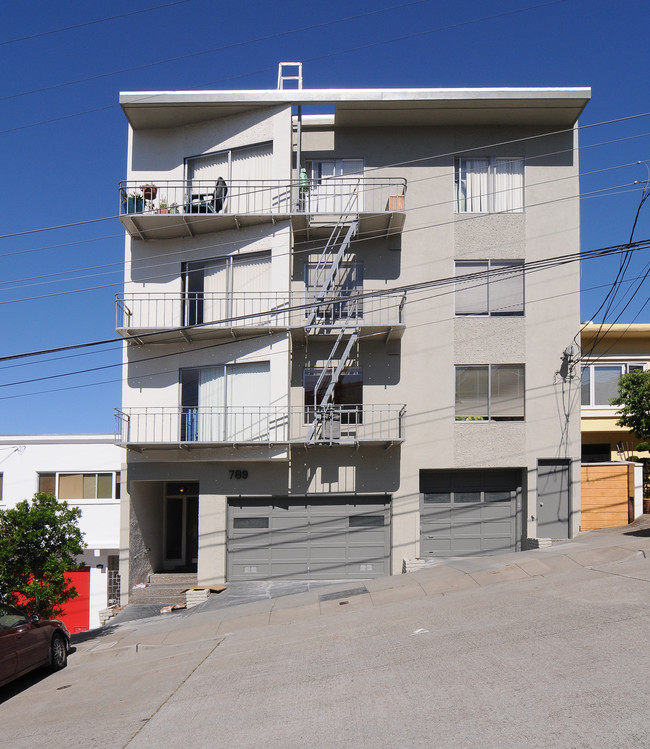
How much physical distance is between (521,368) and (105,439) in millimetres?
16798

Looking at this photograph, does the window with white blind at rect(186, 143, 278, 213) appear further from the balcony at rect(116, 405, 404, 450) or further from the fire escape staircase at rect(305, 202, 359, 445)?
the balcony at rect(116, 405, 404, 450)

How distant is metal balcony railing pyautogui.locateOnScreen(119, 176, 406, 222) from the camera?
1972 cm

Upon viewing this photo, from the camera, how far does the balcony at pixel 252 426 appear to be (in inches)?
750

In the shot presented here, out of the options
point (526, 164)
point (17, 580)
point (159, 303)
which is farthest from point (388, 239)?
point (17, 580)

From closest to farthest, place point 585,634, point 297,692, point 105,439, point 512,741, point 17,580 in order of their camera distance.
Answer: point 512,741 → point 297,692 → point 585,634 → point 17,580 → point 105,439

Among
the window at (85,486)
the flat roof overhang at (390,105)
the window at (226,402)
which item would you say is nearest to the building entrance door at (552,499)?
the window at (226,402)

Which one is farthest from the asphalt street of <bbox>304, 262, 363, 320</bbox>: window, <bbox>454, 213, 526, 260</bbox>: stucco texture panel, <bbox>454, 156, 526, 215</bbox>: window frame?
<bbox>454, 156, 526, 215</bbox>: window frame

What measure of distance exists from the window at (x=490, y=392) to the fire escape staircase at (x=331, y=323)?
10.2ft

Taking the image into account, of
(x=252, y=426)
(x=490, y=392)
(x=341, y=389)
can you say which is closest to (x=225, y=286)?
(x=252, y=426)

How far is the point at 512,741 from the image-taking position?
684cm

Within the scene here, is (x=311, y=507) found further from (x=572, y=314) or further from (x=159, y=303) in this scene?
(x=572, y=314)

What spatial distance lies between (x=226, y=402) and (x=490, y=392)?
682 centimetres

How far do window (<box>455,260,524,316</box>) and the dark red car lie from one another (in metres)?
12.3

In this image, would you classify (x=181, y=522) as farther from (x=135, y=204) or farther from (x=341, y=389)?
(x=135, y=204)
